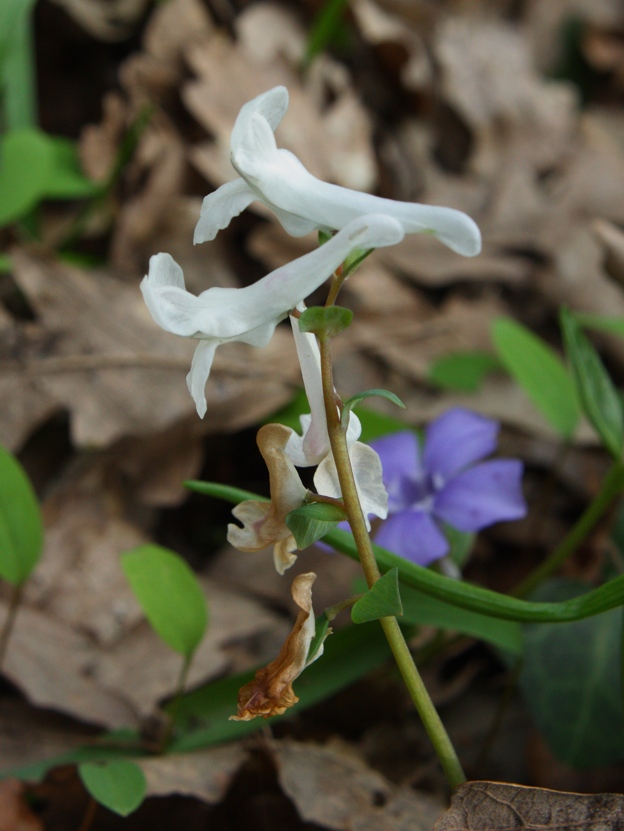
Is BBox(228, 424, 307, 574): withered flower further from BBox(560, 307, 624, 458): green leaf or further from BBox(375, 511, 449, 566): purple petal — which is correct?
BBox(560, 307, 624, 458): green leaf

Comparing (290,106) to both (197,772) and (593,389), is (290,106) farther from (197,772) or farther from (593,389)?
(197,772)

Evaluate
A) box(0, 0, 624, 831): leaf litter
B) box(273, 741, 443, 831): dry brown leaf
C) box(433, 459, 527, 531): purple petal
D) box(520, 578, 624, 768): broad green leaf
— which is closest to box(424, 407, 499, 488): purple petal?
box(433, 459, 527, 531): purple petal

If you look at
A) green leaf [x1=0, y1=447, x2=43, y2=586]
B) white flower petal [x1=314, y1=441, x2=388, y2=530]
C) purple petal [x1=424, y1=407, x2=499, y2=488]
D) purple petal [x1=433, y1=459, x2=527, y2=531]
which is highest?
white flower petal [x1=314, y1=441, x2=388, y2=530]

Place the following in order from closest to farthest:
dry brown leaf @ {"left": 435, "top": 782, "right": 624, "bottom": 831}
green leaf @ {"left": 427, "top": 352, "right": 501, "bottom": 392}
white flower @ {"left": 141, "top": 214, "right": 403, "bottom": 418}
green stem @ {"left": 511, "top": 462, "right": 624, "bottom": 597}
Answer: white flower @ {"left": 141, "top": 214, "right": 403, "bottom": 418}, dry brown leaf @ {"left": 435, "top": 782, "right": 624, "bottom": 831}, green stem @ {"left": 511, "top": 462, "right": 624, "bottom": 597}, green leaf @ {"left": 427, "top": 352, "right": 501, "bottom": 392}

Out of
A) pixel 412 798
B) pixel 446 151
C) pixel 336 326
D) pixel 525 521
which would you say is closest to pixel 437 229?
pixel 336 326

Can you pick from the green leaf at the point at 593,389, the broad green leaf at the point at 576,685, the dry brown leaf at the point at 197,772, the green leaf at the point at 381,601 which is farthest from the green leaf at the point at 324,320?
the broad green leaf at the point at 576,685

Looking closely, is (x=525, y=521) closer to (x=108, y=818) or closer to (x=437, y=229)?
(x=108, y=818)

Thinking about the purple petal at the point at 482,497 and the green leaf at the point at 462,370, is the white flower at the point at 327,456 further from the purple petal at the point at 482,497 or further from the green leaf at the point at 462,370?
the green leaf at the point at 462,370
